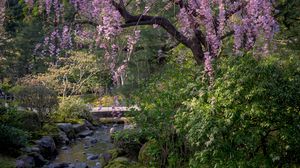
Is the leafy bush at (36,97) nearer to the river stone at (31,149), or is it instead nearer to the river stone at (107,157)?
the river stone at (31,149)

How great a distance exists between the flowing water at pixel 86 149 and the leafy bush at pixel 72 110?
171 cm

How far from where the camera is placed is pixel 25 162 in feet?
28.0

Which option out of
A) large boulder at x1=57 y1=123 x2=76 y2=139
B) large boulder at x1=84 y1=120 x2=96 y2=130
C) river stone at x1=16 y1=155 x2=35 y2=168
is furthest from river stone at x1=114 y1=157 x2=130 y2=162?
large boulder at x1=84 y1=120 x2=96 y2=130

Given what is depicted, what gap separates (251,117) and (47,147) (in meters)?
7.43

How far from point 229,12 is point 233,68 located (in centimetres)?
203

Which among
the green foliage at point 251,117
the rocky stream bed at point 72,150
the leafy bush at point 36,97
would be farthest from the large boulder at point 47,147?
the green foliage at point 251,117

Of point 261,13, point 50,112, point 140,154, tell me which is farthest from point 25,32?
point 261,13

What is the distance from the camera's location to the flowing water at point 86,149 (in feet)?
33.5

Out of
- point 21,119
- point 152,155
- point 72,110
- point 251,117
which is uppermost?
point 251,117

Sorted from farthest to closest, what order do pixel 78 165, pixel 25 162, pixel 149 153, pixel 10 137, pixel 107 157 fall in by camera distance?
pixel 78 165 < pixel 10 137 < pixel 25 162 < pixel 107 157 < pixel 149 153

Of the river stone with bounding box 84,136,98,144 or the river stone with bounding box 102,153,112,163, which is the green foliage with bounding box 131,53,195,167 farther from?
the river stone with bounding box 84,136,98,144

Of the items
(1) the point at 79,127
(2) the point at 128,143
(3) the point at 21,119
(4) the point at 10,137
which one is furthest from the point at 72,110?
(2) the point at 128,143

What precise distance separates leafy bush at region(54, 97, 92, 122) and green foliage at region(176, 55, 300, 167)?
1125cm

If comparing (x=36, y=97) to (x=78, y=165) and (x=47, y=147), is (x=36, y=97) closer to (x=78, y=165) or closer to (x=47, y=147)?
(x=47, y=147)
